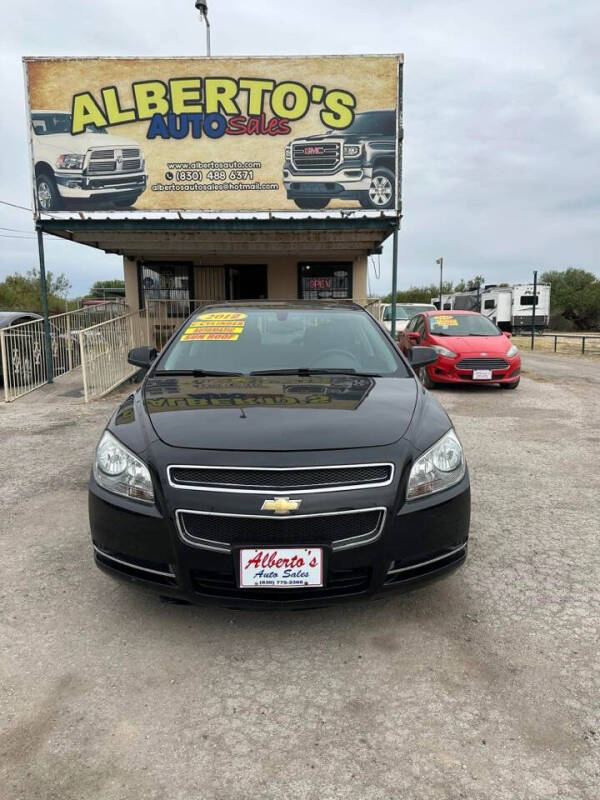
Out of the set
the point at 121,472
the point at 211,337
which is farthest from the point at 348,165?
the point at 121,472

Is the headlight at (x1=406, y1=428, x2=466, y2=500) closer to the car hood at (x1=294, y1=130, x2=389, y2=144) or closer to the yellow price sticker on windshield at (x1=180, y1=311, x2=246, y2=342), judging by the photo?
the yellow price sticker on windshield at (x1=180, y1=311, x2=246, y2=342)

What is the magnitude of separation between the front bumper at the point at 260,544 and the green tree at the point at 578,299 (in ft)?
157

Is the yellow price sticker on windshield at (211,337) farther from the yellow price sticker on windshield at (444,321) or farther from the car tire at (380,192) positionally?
the yellow price sticker on windshield at (444,321)

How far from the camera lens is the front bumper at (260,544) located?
2150mm

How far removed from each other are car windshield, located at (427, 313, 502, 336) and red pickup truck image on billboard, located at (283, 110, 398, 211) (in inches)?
93.3

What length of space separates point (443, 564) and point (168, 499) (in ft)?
4.04

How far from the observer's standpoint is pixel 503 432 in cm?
662

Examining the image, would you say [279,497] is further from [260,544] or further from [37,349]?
[37,349]

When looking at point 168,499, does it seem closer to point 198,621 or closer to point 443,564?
point 198,621

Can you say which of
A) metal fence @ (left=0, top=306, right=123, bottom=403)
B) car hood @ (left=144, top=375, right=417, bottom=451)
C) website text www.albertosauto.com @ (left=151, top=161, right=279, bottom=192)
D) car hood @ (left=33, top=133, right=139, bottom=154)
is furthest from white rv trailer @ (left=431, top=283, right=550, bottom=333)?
car hood @ (left=144, top=375, right=417, bottom=451)

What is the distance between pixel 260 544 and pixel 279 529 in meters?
0.10

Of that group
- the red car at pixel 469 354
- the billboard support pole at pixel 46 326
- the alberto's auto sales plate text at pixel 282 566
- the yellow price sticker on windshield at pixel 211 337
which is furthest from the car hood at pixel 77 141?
the alberto's auto sales plate text at pixel 282 566

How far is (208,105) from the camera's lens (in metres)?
9.54

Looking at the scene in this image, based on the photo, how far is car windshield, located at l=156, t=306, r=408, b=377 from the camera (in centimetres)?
342
